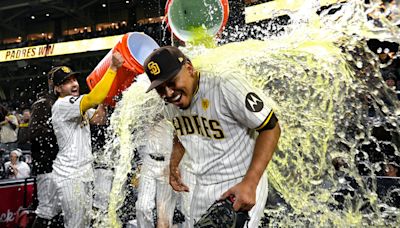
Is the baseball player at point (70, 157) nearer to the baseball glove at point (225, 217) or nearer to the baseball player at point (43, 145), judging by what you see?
the baseball player at point (43, 145)

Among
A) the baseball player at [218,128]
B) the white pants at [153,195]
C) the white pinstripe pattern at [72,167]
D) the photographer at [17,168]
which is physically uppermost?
the baseball player at [218,128]

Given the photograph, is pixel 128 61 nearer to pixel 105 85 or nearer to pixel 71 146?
pixel 105 85

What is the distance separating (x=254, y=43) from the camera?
3885 mm

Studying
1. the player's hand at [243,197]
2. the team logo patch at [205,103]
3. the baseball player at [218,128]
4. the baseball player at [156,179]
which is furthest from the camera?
the baseball player at [156,179]

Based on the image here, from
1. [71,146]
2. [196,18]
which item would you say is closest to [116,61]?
[196,18]

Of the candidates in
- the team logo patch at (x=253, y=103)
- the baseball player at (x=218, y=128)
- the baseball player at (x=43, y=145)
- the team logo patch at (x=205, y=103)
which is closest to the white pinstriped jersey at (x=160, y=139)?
the baseball player at (x=43, y=145)

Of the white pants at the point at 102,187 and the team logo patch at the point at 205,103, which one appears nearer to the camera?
the team logo patch at the point at 205,103

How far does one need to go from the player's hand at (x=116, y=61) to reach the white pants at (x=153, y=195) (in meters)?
1.20

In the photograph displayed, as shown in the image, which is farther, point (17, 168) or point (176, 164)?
point (17, 168)

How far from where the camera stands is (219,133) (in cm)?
265

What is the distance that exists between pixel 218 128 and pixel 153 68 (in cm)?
45

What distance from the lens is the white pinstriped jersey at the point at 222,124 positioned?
250 centimetres

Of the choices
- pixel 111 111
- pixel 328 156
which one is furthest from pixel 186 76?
pixel 111 111

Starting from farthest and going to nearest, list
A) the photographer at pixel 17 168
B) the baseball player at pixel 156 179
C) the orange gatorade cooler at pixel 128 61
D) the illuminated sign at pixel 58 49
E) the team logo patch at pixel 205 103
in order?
the illuminated sign at pixel 58 49
the photographer at pixel 17 168
the baseball player at pixel 156 179
the orange gatorade cooler at pixel 128 61
the team logo patch at pixel 205 103
